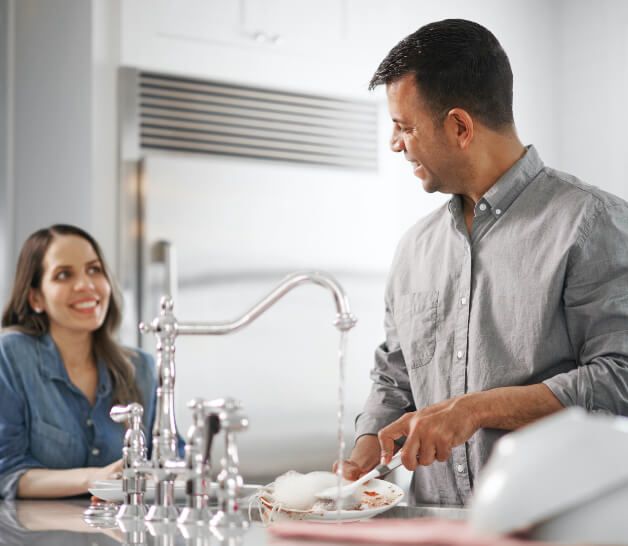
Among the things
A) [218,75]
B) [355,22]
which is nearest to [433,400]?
[218,75]

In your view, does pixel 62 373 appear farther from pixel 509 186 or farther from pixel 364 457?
pixel 509 186

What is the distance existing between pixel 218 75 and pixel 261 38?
209 mm

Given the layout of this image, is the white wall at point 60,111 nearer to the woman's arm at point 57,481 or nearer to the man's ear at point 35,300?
the man's ear at point 35,300

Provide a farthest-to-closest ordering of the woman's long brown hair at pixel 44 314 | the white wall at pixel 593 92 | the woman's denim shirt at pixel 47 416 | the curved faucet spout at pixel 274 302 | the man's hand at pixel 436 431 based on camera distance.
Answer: the white wall at pixel 593 92 < the woman's long brown hair at pixel 44 314 < the woman's denim shirt at pixel 47 416 < the man's hand at pixel 436 431 < the curved faucet spout at pixel 274 302

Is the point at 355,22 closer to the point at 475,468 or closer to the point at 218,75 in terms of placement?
the point at 218,75

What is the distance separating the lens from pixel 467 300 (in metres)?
1.74

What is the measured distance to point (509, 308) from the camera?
66.0 inches

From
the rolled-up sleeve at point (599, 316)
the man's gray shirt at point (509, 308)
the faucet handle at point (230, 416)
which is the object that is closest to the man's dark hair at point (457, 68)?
the man's gray shirt at point (509, 308)

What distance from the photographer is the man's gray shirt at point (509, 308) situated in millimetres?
1557

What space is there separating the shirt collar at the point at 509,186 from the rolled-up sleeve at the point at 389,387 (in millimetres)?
319

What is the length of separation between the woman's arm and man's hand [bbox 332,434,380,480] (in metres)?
0.54

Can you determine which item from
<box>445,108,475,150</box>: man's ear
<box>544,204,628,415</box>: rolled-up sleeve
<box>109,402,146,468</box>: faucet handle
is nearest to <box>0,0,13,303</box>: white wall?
<box>109,402,146,468</box>: faucet handle

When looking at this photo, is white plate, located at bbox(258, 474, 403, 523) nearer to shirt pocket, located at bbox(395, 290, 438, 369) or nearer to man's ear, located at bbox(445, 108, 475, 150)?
shirt pocket, located at bbox(395, 290, 438, 369)

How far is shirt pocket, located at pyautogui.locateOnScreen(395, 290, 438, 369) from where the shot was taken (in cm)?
180
